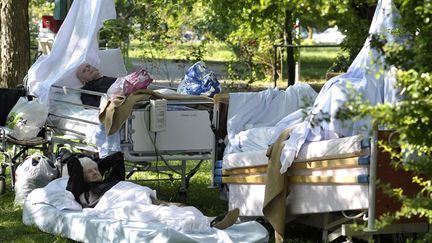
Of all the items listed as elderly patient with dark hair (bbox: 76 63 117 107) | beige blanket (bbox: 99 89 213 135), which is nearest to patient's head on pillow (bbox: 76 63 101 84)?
elderly patient with dark hair (bbox: 76 63 117 107)

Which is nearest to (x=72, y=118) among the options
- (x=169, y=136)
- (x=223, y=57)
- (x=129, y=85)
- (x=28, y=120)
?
(x=28, y=120)

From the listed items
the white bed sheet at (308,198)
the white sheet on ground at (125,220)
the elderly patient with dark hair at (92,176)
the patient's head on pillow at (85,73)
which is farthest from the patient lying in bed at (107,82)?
the white bed sheet at (308,198)

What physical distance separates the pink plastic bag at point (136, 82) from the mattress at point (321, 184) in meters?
1.49

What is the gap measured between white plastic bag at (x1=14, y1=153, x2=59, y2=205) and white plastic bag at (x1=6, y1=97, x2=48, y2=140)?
0.38m

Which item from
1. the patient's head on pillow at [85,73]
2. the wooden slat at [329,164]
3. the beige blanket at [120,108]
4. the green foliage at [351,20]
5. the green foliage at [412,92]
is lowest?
the wooden slat at [329,164]

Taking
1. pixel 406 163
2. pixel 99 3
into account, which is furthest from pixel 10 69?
pixel 406 163

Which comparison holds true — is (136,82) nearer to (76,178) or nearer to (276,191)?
(76,178)

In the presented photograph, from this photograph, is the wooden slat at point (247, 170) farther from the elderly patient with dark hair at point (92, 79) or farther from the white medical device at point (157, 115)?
the elderly patient with dark hair at point (92, 79)

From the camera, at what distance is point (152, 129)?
849 centimetres

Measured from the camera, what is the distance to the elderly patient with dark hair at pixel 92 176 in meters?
7.83

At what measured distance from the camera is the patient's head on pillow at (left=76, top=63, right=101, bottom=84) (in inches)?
395

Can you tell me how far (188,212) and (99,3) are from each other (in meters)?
3.93

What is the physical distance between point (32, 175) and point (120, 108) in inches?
46.3

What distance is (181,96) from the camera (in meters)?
8.83
